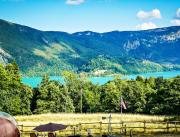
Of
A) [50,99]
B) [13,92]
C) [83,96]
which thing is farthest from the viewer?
[83,96]

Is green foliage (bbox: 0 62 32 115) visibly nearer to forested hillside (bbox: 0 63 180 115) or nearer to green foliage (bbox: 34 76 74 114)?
forested hillside (bbox: 0 63 180 115)

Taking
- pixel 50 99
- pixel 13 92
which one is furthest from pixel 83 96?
pixel 13 92

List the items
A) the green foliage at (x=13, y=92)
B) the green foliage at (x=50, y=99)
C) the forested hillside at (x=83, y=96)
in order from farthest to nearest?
the green foliage at (x=50, y=99), the forested hillside at (x=83, y=96), the green foliage at (x=13, y=92)

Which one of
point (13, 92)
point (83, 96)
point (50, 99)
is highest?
point (13, 92)

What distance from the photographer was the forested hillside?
9244cm

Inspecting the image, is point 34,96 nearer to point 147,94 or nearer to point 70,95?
point 70,95

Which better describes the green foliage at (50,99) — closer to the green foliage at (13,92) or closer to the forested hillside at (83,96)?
the forested hillside at (83,96)

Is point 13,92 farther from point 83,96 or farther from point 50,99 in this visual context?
point 83,96

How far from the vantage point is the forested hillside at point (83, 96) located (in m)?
92.4

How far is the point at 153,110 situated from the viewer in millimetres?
95750

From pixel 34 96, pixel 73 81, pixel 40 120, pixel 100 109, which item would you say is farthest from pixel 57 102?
pixel 40 120

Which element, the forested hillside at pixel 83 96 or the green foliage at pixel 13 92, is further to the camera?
the forested hillside at pixel 83 96

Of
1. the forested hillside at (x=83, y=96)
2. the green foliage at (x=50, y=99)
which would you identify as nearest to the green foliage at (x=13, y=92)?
the forested hillside at (x=83, y=96)

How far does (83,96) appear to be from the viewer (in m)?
116
